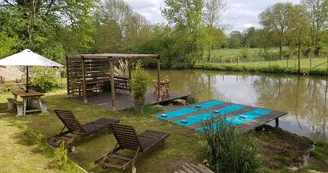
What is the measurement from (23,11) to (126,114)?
1336cm

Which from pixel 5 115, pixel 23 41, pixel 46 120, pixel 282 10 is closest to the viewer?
pixel 46 120

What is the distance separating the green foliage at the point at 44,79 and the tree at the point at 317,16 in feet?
95.0

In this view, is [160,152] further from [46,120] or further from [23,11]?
[23,11]

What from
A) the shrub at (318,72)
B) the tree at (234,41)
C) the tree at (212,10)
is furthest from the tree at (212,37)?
the tree at (234,41)

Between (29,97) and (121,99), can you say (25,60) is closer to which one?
(29,97)

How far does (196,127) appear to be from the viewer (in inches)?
268

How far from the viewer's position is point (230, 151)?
4250 millimetres

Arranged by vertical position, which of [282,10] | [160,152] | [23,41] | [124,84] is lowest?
[160,152]

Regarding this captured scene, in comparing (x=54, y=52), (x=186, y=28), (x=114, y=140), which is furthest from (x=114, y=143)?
(x=186, y=28)

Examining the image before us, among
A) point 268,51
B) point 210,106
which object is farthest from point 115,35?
point 210,106

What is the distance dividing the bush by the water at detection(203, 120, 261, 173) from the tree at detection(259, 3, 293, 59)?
99.7 ft

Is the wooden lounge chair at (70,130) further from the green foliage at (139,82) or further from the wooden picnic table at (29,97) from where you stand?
the wooden picnic table at (29,97)

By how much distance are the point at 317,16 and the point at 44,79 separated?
30.3m

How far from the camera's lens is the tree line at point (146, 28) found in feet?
56.2
